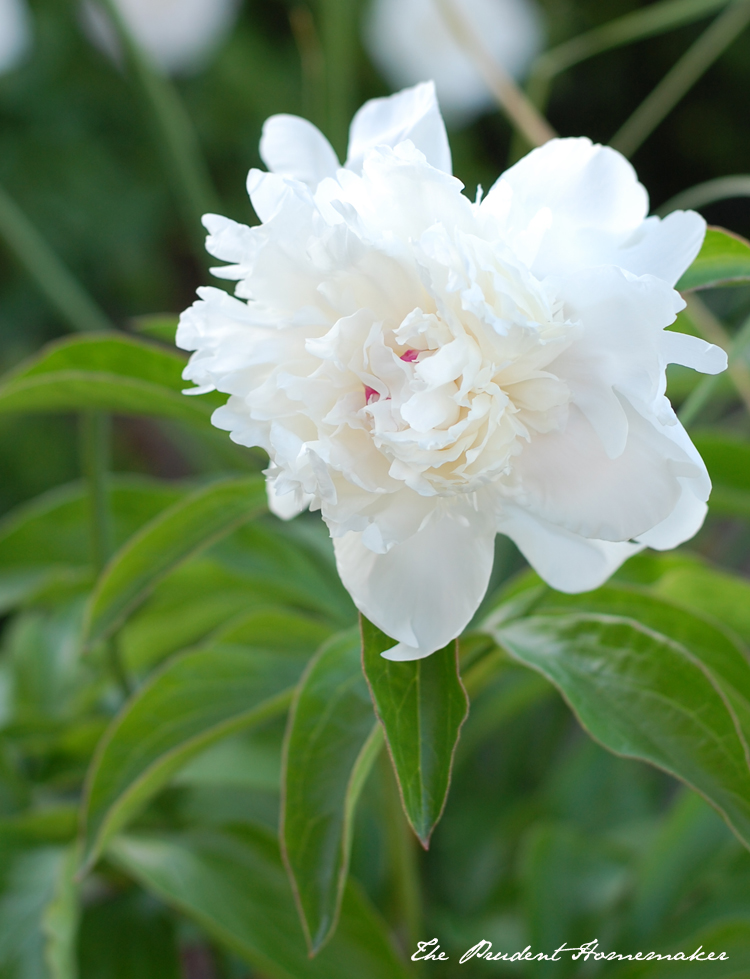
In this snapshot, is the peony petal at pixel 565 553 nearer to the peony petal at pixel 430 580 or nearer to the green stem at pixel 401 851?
the peony petal at pixel 430 580

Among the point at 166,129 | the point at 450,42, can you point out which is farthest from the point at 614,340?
the point at 450,42

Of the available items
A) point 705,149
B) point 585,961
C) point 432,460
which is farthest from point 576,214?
point 705,149

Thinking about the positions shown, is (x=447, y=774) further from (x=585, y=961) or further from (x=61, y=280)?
(x=61, y=280)

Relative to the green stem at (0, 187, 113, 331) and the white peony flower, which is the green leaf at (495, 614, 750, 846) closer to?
the white peony flower

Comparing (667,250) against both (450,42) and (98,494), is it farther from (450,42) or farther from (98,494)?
(450,42)

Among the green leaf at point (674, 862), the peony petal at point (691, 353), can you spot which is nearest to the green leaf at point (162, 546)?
the peony petal at point (691, 353)
